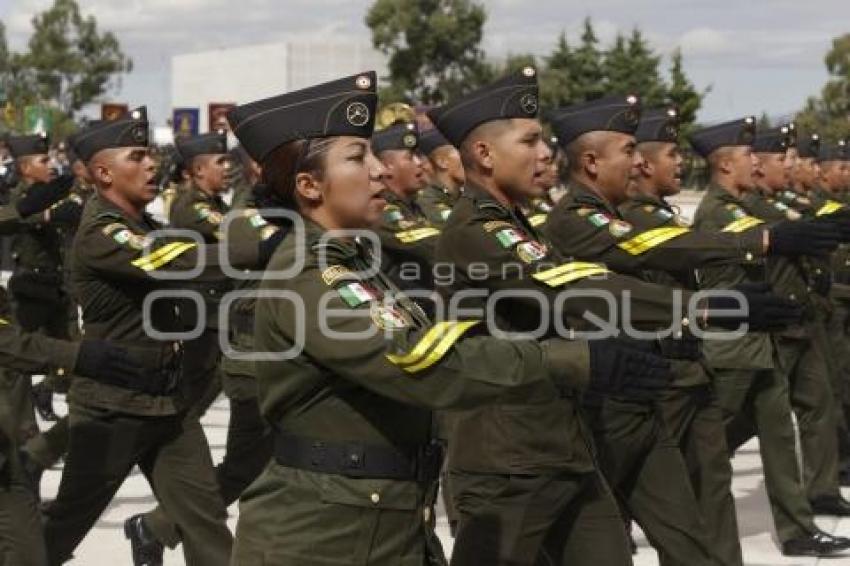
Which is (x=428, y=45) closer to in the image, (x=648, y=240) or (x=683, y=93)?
(x=683, y=93)

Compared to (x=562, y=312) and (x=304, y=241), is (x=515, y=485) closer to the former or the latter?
(x=562, y=312)

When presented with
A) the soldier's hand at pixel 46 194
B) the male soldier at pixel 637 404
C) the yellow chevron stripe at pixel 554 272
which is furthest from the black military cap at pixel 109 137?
the yellow chevron stripe at pixel 554 272

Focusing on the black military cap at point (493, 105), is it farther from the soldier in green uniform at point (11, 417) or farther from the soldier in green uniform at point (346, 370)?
the soldier in green uniform at point (11, 417)

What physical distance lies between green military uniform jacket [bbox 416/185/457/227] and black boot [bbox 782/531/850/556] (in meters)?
2.91

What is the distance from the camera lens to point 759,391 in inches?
331

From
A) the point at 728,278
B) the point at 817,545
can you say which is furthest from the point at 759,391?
the point at 817,545

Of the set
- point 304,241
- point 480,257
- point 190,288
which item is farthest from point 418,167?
point 304,241

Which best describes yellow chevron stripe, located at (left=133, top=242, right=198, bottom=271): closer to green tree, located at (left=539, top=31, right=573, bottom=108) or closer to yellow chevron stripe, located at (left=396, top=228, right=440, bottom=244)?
yellow chevron stripe, located at (left=396, top=228, right=440, bottom=244)

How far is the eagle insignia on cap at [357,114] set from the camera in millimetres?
3961

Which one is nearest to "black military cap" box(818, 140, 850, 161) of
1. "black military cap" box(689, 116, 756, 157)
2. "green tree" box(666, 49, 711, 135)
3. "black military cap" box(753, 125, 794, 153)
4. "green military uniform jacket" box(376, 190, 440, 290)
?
"black military cap" box(753, 125, 794, 153)

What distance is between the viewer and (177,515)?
6461 millimetres

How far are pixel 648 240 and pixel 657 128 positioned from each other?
4.94 ft

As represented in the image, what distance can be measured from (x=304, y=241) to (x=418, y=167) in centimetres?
622

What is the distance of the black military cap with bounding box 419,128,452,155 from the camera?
35.2 ft
